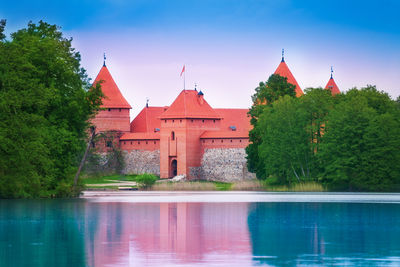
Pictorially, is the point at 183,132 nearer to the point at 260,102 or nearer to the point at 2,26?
the point at 260,102

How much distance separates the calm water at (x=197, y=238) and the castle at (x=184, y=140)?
1884 inches

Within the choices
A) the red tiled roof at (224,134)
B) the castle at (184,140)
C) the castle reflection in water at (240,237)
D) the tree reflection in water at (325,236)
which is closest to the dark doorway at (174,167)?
the castle at (184,140)

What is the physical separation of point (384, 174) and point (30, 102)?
1002 inches

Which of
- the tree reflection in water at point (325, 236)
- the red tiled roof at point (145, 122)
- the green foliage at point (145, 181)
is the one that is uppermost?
the red tiled roof at point (145, 122)

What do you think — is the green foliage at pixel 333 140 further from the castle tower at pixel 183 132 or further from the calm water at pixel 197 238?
the calm water at pixel 197 238

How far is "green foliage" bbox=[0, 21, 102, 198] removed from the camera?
107 feet

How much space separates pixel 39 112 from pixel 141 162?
45481 millimetres

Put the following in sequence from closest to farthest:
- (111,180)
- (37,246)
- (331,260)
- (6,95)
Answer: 1. (331,260)
2. (37,246)
3. (6,95)
4. (111,180)

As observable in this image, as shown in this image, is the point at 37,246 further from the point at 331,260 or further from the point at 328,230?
the point at 328,230

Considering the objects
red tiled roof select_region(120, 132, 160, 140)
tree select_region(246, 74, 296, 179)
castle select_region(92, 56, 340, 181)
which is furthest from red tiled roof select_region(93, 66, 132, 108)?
tree select_region(246, 74, 296, 179)

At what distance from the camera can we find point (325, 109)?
58250 millimetres

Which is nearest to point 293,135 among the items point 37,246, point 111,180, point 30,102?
point 111,180

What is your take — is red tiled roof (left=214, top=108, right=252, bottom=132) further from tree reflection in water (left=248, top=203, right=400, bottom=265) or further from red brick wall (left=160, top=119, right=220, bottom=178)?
tree reflection in water (left=248, top=203, right=400, bottom=265)

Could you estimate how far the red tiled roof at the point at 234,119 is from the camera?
90.2 m
